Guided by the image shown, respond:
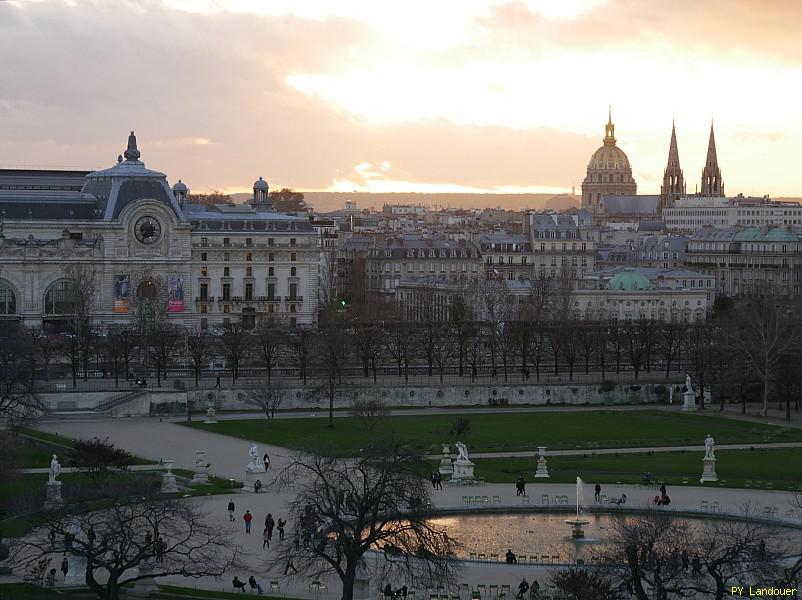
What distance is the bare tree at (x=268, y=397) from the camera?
270 ft

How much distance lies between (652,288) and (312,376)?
48.9 metres

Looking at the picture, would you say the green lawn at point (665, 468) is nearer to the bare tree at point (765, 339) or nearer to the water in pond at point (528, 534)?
the water in pond at point (528, 534)

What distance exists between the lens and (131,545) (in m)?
44.9

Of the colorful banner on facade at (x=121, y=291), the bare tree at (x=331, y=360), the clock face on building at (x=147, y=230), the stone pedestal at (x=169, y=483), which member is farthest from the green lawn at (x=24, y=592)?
the clock face on building at (x=147, y=230)

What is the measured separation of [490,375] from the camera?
9531cm

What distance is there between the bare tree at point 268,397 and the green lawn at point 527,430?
1.34 m

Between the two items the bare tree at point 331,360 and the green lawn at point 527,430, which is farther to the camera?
the bare tree at point 331,360

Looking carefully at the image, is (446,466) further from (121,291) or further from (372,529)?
(121,291)

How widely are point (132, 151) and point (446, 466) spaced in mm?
64126

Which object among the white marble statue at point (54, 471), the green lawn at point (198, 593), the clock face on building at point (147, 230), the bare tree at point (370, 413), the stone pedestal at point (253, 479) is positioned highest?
the clock face on building at point (147, 230)

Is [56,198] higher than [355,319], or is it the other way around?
[56,198]

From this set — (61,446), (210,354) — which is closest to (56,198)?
(210,354)

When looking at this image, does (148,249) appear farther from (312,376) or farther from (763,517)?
(763,517)

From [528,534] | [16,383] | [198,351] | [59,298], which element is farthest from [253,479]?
[59,298]
